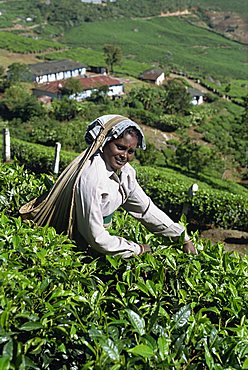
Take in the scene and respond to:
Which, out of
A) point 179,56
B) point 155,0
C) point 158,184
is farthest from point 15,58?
point 155,0

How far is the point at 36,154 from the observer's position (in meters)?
12.2

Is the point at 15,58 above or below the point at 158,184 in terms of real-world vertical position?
below

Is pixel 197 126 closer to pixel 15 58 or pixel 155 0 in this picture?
pixel 15 58

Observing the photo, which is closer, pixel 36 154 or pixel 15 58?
pixel 36 154

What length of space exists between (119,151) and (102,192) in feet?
0.78

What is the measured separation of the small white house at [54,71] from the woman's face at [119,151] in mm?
38646

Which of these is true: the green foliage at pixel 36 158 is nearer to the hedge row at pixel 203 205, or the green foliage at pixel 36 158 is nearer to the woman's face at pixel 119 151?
the hedge row at pixel 203 205

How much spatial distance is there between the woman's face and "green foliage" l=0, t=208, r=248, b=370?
478 mm

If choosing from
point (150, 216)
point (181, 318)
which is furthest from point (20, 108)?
point (181, 318)

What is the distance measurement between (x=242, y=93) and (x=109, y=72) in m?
14.0

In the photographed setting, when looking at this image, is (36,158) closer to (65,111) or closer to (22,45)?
(65,111)

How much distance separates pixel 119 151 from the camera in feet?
7.97

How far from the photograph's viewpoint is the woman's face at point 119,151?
240 centimetres

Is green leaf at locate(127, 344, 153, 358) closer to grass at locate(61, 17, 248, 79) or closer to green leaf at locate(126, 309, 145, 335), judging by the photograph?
green leaf at locate(126, 309, 145, 335)
